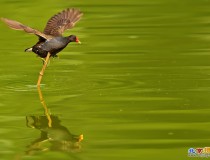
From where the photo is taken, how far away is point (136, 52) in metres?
13.4

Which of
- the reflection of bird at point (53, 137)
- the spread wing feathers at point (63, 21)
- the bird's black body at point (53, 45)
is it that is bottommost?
the reflection of bird at point (53, 137)

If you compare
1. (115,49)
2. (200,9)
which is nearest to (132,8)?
(200,9)

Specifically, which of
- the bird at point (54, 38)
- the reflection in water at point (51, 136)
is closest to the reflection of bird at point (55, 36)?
the bird at point (54, 38)

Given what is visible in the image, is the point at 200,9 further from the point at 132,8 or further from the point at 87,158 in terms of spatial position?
the point at 87,158

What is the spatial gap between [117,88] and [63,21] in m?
1.56

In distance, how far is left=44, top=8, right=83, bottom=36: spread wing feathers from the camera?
38.5ft

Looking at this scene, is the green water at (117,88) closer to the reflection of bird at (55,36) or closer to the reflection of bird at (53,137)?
the reflection of bird at (53,137)

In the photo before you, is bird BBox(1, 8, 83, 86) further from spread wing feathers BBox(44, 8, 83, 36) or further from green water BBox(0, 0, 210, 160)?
green water BBox(0, 0, 210, 160)

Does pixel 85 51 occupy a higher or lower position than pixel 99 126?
higher

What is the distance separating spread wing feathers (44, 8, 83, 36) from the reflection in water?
2320 mm

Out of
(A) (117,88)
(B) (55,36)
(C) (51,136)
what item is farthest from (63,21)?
(C) (51,136)

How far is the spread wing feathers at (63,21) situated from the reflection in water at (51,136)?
91.3 inches

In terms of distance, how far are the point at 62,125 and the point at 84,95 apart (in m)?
1.39

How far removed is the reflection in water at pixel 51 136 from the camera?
26.7ft
